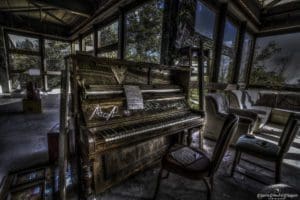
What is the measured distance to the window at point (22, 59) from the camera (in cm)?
702

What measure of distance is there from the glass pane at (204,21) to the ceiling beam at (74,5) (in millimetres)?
3537

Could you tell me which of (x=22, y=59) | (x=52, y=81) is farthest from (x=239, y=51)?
(x=22, y=59)

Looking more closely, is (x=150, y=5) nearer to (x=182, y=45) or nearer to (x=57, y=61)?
(x=182, y=45)

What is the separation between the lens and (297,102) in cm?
444

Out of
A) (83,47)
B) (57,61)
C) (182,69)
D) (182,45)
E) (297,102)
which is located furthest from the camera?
(57,61)

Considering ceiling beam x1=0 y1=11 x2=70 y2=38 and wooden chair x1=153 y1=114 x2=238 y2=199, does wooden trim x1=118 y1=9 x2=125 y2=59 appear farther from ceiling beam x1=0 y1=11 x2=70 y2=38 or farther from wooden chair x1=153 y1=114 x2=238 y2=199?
ceiling beam x1=0 y1=11 x2=70 y2=38

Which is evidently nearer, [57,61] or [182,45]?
[182,45]

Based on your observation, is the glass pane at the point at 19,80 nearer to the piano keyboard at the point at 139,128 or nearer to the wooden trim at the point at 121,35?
the wooden trim at the point at 121,35

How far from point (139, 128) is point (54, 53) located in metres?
9.24

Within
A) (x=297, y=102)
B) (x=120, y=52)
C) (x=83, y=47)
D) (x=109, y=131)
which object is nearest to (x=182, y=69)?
(x=109, y=131)

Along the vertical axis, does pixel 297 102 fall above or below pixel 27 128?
above

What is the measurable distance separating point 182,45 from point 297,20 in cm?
467

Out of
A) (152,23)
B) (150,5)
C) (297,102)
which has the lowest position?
(297,102)

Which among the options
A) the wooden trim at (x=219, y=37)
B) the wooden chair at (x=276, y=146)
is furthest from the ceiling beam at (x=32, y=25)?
the wooden chair at (x=276, y=146)
